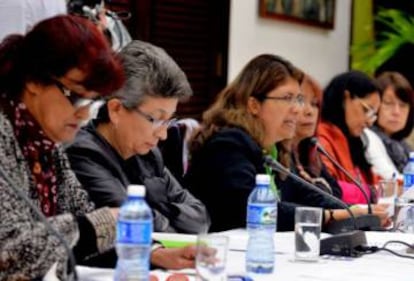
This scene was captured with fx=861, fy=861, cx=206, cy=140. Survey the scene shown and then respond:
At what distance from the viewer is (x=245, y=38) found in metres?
5.53

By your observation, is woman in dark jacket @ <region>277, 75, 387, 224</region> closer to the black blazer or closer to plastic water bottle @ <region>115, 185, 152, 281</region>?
the black blazer

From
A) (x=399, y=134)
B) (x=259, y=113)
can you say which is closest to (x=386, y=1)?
(x=399, y=134)

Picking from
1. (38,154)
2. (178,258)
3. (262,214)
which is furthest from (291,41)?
(38,154)

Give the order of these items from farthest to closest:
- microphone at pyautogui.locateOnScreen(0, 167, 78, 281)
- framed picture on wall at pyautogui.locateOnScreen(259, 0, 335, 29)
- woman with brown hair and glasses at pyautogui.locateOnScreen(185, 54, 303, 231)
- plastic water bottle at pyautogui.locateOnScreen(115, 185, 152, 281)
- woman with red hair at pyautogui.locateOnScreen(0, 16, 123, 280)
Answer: framed picture on wall at pyautogui.locateOnScreen(259, 0, 335, 29) < woman with brown hair and glasses at pyautogui.locateOnScreen(185, 54, 303, 231) < woman with red hair at pyautogui.locateOnScreen(0, 16, 123, 280) < plastic water bottle at pyautogui.locateOnScreen(115, 185, 152, 281) < microphone at pyautogui.locateOnScreen(0, 167, 78, 281)

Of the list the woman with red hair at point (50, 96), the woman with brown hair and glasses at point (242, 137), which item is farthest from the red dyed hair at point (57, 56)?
the woman with brown hair and glasses at point (242, 137)

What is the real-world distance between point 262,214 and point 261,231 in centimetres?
5

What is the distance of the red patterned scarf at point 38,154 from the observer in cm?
198

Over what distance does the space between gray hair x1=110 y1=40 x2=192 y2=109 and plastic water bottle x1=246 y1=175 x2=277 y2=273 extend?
0.38m

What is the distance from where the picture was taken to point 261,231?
2.35m

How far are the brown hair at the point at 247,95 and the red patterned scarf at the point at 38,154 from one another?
1.18 meters

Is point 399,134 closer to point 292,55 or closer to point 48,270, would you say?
point 292,55

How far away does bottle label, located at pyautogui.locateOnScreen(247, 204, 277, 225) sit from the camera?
2352 mm

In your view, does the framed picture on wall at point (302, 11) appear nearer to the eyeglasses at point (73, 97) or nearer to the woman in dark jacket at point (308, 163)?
the woman in dark jacket at point (308, 163)

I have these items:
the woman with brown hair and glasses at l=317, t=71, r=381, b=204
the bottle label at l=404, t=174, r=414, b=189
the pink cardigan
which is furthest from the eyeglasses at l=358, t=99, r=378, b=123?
the bottle label at l=404, t=174, r=414, b=189
